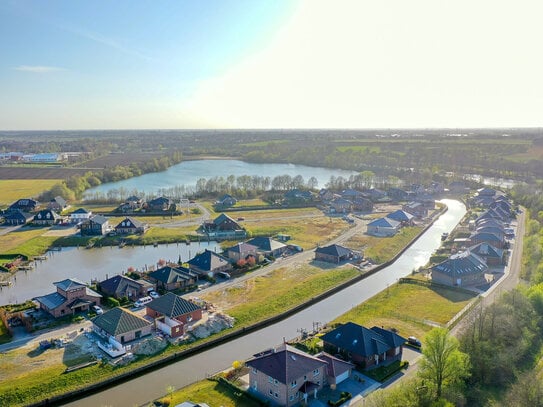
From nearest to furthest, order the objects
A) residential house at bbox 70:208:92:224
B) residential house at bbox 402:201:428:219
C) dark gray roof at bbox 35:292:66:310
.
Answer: dark gray roof at bbox 35:292:66:310 < residential house at bbox 70:208:92:224 < residential house at bbox 402:201:428:219

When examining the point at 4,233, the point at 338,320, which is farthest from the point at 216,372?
the point at 4,233

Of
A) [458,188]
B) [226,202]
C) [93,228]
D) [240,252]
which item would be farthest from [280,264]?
[458,188]

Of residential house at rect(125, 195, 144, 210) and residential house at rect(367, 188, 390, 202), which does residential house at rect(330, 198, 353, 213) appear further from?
residential house at rect(125, 195, 144, 210)

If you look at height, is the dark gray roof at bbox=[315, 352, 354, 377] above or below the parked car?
above

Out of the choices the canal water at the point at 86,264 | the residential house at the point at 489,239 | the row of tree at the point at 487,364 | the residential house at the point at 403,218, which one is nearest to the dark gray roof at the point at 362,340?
the row of tree at the point at 487,364

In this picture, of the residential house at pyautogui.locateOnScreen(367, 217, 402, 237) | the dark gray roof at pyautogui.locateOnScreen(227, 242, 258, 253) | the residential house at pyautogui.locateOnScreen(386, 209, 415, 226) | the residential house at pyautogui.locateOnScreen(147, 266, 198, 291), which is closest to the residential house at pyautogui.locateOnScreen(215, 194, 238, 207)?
the residential house at pyautogui.locateOnScreen(367, 217, 402, 237)

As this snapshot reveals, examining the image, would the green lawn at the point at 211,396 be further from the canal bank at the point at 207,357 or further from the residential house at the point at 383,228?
the residential house at the point at 383,228
